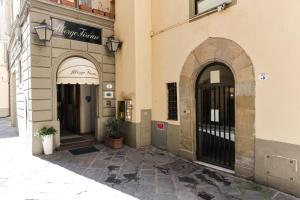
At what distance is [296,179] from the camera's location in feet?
13.4

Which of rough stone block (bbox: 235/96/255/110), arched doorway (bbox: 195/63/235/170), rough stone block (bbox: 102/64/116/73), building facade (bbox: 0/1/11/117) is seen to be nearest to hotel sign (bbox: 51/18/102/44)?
rough stone block (bbox: 102/64/116/73)

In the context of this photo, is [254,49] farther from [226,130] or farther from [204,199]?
[204,199]

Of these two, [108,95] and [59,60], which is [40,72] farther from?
[108,95]

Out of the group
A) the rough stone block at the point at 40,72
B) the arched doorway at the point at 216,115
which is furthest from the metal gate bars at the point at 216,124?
the rough stone block at the point at 40,72

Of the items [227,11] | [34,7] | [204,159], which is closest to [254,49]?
[227,11]

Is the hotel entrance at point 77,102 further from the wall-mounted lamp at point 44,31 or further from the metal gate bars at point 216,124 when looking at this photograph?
the metal gate bars at point 216,124

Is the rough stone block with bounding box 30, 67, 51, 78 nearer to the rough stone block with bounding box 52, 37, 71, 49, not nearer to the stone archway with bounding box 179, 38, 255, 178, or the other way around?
the rough stone block with bounding box 52, 37, 71, 49

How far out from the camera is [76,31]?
7641mm

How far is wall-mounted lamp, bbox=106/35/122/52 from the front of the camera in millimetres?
7962

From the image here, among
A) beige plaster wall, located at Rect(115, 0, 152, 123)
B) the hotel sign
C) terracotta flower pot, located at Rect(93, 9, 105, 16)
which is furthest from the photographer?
terracotta flower pot, located at Rect(93, 9, 105, 16)

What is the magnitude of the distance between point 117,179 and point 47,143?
10.3 feet

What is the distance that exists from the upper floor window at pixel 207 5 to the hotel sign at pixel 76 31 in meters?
3.90

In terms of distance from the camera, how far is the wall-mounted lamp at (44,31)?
255 inches

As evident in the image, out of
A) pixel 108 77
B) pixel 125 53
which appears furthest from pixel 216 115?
pixel 108 77
